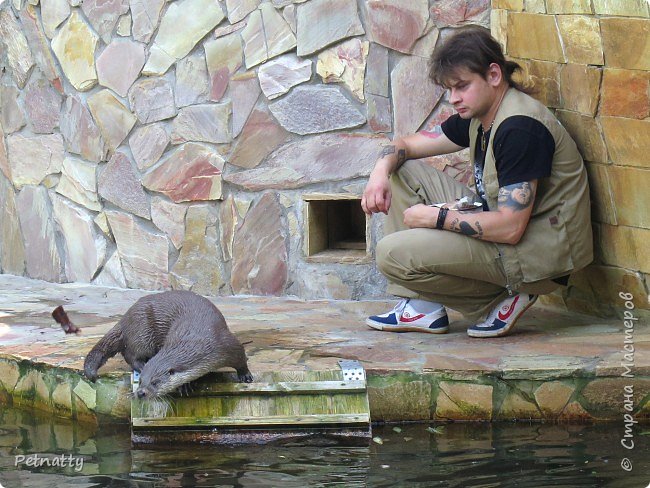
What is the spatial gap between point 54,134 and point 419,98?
106 inches

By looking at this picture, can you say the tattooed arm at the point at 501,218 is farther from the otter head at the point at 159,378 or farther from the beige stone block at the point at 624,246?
the otter head at the point at 159,378

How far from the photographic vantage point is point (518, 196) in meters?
4.82

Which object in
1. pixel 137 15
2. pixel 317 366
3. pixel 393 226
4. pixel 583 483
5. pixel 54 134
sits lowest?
pixel 583 483

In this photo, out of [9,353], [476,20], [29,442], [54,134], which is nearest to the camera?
[29,442]

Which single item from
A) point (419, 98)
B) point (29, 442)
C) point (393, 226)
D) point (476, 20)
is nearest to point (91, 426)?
point (29, 442)

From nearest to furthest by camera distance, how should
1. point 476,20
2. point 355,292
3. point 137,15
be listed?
1. point 476,20
2. point 355,292
3. point 137,15

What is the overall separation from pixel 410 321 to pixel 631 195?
4.02 feet

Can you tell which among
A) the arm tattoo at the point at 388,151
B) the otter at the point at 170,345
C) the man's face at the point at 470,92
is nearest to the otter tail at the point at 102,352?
the otter at the point at 170,345

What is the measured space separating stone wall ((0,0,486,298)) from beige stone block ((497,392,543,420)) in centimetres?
190

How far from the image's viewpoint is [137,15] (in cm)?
681

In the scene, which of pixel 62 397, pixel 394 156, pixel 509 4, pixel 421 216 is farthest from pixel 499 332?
pixel 62 397

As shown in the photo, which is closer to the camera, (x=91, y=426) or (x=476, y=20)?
(x=91, y=426)

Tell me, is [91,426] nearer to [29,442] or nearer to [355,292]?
[29,442]

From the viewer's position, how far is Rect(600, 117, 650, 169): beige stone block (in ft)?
16.3
